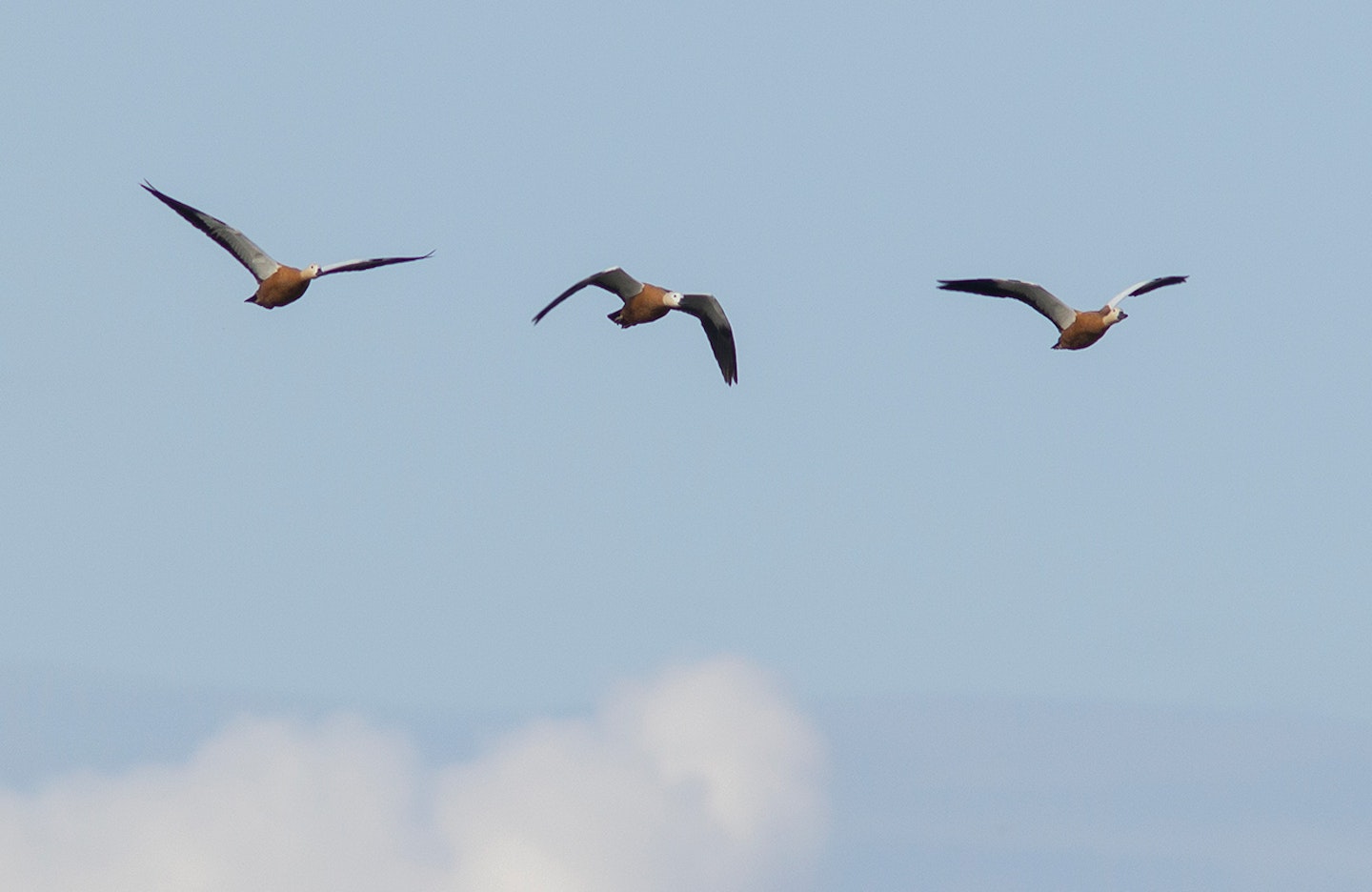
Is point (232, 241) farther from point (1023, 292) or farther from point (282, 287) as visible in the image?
point (1023, 292)

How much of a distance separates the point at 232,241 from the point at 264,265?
2.55 ft

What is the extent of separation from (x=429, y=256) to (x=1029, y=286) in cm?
1244

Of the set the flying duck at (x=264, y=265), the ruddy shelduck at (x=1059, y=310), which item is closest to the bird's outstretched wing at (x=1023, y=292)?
the ruddy shelduck at (x=1059, y=310)

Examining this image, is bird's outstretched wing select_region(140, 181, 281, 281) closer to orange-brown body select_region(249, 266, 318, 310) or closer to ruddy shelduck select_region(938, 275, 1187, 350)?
orange-brown body select_region(249, 266, 318, 310)

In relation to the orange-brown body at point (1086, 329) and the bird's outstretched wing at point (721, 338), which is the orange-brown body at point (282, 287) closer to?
the bird's outstretched wing at point (721, 338)

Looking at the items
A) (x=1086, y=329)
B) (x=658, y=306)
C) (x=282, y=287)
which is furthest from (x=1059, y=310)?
(x=282, y=287)

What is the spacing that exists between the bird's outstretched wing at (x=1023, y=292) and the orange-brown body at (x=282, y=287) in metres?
12.9

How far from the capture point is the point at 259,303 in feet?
141

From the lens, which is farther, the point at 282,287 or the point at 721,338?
the point at 721,338

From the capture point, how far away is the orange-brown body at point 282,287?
42875 millimetres

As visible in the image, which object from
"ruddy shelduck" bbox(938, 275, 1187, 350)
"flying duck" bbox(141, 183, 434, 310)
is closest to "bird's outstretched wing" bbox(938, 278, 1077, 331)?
"ruddy shelduck" bbox(938, 275, 1187, 350)

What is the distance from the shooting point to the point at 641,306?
42719 millimetres

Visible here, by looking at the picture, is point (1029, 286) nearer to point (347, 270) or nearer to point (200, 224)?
point (347, 270)

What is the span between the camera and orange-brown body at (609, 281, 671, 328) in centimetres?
4272
